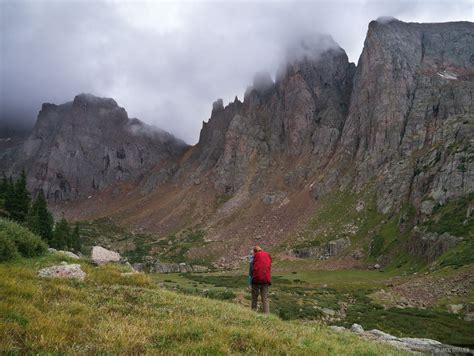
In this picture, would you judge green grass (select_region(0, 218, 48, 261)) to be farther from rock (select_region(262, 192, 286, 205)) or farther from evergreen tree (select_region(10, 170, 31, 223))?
rock (select_region(262, 192, 286, 205))

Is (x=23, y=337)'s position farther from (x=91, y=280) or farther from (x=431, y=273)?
(x=431, y=273)

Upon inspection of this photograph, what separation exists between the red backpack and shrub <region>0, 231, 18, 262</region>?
12.1 meters

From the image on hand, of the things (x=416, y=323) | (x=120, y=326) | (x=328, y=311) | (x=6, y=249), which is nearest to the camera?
(x=120, y=326)

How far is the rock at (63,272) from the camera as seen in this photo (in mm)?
17345

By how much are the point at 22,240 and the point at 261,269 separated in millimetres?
13150

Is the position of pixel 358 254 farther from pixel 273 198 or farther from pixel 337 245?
pixel 273 198

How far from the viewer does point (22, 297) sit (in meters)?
11.6

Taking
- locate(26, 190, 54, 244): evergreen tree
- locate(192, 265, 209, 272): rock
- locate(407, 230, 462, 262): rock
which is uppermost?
locate(26, 190, 54, 244): evergreen tree

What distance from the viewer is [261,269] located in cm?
1902

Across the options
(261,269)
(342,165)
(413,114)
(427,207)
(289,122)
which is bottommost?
(261,269)

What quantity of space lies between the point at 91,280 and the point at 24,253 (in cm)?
574

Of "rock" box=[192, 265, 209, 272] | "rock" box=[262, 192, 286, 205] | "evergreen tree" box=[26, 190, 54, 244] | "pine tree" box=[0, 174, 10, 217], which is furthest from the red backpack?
"rock" box=[262, 192, 286, 205]

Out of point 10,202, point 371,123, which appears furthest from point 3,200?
point 371,123

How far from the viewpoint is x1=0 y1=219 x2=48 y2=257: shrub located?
2056 cm
